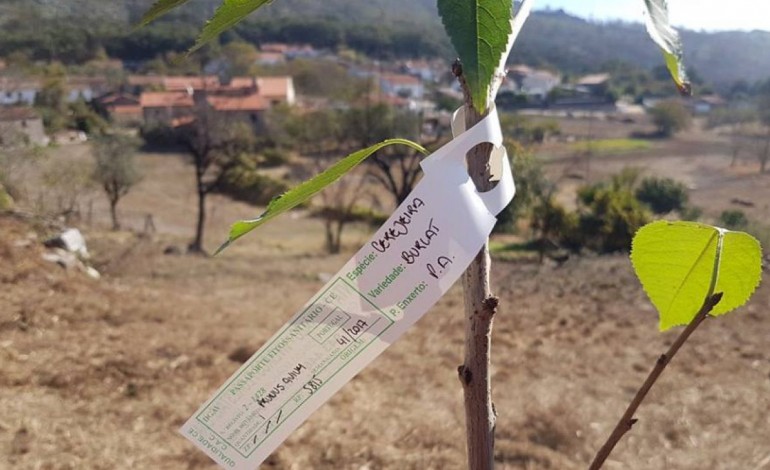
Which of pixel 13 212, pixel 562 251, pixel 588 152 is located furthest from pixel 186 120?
pixel 588 152

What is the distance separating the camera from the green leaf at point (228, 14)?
39cm

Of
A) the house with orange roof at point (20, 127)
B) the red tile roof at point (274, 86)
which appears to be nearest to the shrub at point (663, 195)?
the house with orange roof at point (20, 127)

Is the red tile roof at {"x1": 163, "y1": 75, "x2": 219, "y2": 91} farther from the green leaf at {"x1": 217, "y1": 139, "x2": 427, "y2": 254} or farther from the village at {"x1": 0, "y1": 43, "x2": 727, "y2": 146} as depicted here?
the green leaf at {"x1": 217, "y1": 139, "x2": 427, "y2": 254}

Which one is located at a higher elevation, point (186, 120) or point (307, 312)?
point (307, 312)

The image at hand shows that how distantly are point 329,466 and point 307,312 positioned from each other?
1770 millimetres

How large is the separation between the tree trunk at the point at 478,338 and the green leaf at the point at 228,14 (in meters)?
0.13

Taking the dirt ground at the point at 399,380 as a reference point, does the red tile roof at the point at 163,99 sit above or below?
below

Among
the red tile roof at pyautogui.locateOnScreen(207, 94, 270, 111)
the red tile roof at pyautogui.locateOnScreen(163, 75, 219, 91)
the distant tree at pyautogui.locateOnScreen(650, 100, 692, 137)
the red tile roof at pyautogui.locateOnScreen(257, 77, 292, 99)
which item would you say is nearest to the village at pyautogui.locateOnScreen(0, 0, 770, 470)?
the red tile roof at pyautogui.locateOnScreen(163, 75, 219, 91)

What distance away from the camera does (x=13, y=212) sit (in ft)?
19.5

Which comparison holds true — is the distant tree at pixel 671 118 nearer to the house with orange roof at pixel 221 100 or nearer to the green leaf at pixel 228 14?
the house with orange roof at pixel 221 100

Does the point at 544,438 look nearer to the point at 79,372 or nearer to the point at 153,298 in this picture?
the point at 79,372

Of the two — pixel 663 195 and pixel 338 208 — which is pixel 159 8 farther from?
pixel 663 195

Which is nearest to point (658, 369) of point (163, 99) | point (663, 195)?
point (663, 195)

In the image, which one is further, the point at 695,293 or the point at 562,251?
the point at 562,251
